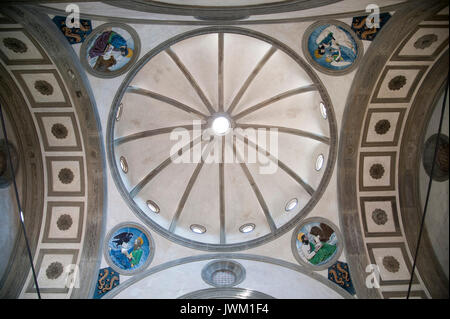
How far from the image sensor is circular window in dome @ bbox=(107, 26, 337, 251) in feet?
51.5

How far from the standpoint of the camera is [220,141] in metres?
19.0

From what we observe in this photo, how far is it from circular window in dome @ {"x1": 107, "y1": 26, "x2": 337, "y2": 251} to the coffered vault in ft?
0.25

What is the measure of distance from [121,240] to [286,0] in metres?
10.2

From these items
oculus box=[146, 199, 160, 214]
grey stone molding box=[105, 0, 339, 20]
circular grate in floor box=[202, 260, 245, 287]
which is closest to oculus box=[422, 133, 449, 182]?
grey stone molding box=[105, 0, 339, 20]

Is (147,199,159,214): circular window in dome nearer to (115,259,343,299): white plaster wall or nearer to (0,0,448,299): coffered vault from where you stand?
(0,0,448,299): coffered vault

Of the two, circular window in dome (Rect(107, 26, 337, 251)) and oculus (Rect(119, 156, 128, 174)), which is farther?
oculus (Rect(119, 156, 128, 174))

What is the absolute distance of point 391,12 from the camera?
36.3ft

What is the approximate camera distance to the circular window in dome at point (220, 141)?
51.5 feet

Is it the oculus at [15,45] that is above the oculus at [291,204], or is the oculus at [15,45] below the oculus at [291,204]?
above

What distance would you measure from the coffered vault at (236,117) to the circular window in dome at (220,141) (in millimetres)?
77

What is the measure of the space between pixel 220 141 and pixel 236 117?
143 centimetres

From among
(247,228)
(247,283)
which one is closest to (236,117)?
(247,228)

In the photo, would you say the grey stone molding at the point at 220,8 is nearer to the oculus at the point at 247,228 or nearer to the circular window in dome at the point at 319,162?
the circular window in dome at the point at 319,162

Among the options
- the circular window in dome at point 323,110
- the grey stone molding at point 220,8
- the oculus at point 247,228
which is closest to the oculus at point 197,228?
the oculus at point 247,228
